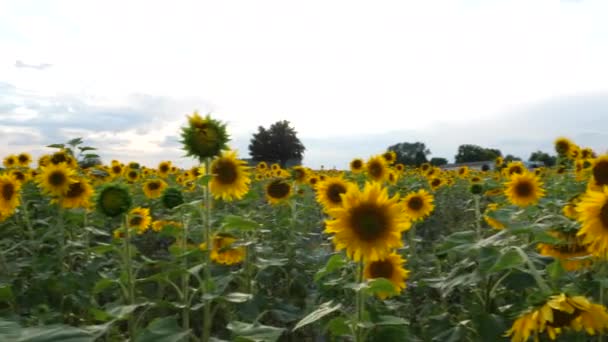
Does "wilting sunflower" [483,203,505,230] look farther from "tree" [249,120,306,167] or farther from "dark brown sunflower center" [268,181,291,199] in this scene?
"tree" [249,120,306,167]

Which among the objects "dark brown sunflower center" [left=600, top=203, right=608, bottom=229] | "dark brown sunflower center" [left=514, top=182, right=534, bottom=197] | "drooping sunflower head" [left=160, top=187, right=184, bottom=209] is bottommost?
"dark brown sunflower center" [left=514, top=182, right=534, bottom=197]

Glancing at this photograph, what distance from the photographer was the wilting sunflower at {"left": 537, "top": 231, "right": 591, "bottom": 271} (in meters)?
2.49

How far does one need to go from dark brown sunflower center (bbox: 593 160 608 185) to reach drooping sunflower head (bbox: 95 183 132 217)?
3094mm

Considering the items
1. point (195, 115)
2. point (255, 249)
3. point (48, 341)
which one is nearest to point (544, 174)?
point (255, 249)

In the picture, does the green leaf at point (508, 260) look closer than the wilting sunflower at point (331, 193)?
Yes

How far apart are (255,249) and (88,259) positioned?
133cm

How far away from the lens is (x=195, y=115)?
3.11m

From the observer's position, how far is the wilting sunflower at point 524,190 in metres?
4.78

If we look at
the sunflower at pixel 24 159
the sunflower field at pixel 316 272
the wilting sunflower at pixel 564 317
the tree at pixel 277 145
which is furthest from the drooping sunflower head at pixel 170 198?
the tree at pixel 277 145

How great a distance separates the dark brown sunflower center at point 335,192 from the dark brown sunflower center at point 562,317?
104 inches

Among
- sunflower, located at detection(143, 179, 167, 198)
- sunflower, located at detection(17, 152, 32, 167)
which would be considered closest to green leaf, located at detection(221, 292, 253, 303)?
sunflower, located at detection(143, 179, 167, 198)

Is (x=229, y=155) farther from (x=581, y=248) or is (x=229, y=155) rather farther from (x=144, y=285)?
(x=581, y=248)

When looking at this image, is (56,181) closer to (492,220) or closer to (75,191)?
(75,191)

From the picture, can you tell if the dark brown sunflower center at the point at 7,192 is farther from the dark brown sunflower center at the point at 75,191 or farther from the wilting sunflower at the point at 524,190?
the wilting sunflower at the point at 524,190
